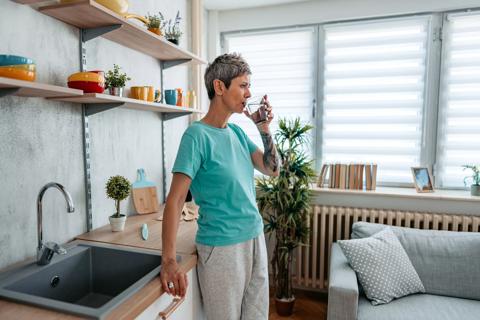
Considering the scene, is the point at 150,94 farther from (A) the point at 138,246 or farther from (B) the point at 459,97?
(B) the point at 459,97

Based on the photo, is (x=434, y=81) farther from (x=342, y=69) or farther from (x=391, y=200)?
(x=391, y=200)

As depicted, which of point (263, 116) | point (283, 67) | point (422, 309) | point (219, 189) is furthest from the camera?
point (283, 67)

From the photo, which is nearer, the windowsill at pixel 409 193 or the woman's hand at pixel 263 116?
the woman's hand at pixel 263 116

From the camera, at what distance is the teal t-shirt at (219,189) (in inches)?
49.9

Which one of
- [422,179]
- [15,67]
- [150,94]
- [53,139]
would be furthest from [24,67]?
[422,179]

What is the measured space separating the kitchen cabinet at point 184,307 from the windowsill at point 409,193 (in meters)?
1.60

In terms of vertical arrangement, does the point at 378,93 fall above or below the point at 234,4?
below

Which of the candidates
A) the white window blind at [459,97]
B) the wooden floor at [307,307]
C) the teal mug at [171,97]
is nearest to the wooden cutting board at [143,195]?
the teal mug at [171,97]

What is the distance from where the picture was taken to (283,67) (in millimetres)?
3086

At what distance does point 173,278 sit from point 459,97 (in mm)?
2678

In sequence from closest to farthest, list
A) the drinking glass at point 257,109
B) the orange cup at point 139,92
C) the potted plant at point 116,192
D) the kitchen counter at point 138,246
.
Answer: the kitchen counter at point 138,246 < the drinking glass at point 257,109 < the potted plant at point 116,192 < the orange cup at point 139,92

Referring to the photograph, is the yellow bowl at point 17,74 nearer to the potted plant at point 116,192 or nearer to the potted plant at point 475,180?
the potted plant at point 116,192

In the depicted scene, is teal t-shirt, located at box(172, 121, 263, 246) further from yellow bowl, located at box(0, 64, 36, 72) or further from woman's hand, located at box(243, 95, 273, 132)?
yellow bowl, located at box(0, 64, 36, 72)

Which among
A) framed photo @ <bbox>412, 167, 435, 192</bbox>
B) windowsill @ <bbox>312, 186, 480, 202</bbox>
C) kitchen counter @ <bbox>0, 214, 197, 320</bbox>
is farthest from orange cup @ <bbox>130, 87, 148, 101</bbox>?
framed photo @ <bbox>412, 167, 435, 192</bbox>
